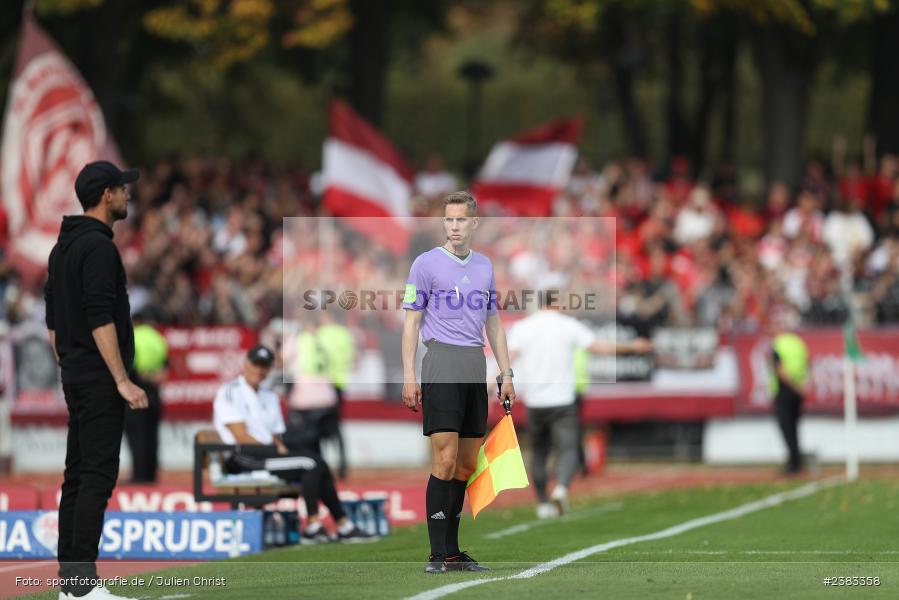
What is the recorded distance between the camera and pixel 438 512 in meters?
11.5

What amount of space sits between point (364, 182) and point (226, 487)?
42.6 feet

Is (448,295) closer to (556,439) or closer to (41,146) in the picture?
(556,439)

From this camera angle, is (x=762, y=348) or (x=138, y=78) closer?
(x=762, y=348)

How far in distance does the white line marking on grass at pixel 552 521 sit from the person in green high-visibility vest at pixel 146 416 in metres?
6.37

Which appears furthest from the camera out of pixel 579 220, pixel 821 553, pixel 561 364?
pixel 579 220

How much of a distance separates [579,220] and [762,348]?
3.74 metres

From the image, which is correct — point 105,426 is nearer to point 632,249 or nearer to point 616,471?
point 616,471

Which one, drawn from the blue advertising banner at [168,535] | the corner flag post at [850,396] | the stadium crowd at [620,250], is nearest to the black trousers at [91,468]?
the blue advertising banner at [168,535]

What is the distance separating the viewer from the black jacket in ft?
33.3

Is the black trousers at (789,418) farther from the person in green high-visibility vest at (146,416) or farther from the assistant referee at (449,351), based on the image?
the assistant referee at (449,351)

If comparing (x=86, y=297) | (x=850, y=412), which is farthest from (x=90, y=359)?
(x=850, y=412)

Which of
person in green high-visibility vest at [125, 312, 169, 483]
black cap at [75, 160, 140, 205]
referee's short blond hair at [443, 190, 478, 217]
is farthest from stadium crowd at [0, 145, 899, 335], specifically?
black cap at [75, 160, 140, 205]

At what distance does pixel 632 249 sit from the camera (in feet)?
98.1

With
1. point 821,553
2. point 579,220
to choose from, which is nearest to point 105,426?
point 821,553
